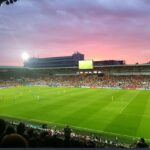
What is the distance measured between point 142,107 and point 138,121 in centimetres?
1122

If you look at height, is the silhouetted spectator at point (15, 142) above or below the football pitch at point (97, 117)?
above

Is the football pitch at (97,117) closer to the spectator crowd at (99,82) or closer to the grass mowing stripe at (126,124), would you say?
the grass mowing stripe at (126,124)

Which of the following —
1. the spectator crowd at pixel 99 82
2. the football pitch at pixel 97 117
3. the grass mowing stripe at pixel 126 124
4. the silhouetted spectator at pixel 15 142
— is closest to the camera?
the silhouetted spectator at pixel 15 142

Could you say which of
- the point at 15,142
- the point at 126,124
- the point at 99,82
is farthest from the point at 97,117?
the point at 99,82

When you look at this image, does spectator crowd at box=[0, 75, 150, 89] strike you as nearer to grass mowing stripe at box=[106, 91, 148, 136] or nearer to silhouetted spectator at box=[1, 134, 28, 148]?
grass mowing stripe at box=[106, 91, 148, 136]

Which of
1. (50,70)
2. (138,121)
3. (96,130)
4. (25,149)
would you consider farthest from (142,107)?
(50,70)

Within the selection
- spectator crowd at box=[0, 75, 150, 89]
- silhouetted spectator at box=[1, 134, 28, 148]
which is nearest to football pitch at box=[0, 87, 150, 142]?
silhouetted spectator at box=[1, 134, 28, 148]

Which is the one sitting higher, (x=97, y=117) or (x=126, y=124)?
(x=97, y=117)

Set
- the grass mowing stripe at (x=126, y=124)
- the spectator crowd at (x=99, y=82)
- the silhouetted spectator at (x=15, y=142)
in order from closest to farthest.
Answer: the silhouetted spectator at (x=15, y=142) → the grass mowing stripe at (x=126, y=124) → the spectator crowd at (x=99, y=82)

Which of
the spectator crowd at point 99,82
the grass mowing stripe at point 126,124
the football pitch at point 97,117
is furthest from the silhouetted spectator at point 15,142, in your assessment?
the spectator crowd at point 99,82

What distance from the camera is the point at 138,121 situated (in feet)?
112

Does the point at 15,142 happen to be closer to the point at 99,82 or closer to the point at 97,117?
the point at 97,117

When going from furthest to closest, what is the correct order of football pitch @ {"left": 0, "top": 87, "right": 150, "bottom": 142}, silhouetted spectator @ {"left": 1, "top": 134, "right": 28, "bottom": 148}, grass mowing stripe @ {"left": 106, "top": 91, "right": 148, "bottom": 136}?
1. football pitch @ {"left": 0, "top": 87, "right": 150, "bottom": 142}
2. grass mowing stripe @ {"left": 106, "top": 91, "right": 148, "bottom": 136}
3. silhouetted spectator @ {"left": 1, "top": 134, "right": 28, "bottom": 148}

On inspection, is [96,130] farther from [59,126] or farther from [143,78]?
[143,78]
